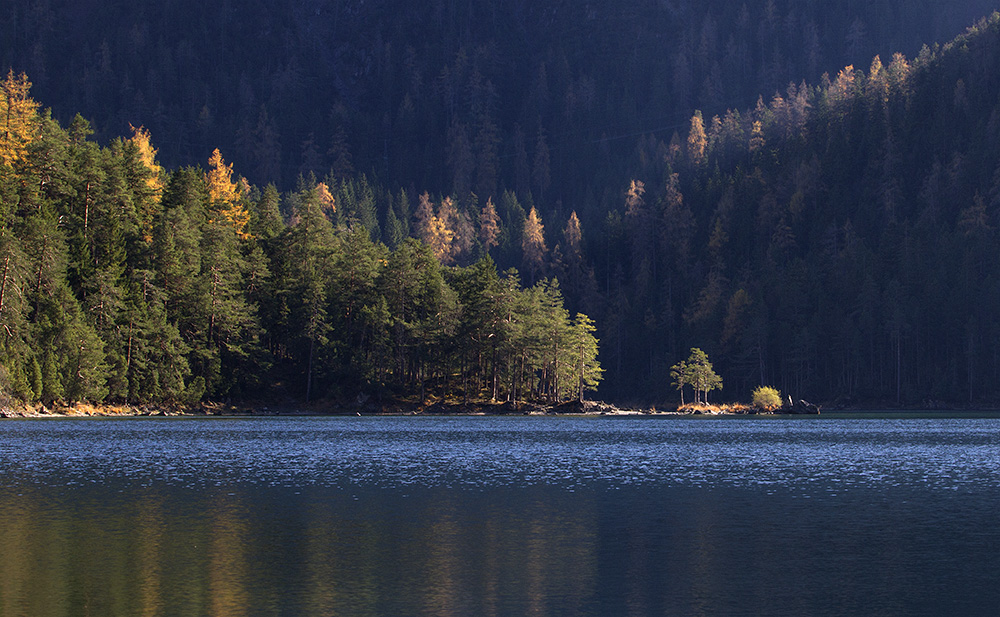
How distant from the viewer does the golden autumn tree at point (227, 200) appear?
487 feet

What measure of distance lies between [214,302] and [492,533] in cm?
10362

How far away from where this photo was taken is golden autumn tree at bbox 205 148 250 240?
487 feet

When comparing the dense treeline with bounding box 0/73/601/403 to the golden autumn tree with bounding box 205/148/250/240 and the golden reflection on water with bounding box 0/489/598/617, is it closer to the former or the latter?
the golden autumn tree with bounding box 205/148/250/240

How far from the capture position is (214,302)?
12725cm

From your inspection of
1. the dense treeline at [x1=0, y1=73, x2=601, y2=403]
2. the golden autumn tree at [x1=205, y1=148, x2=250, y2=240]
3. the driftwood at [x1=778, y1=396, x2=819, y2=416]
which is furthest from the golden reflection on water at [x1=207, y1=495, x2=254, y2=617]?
the golden autumn tree at [x1=205, y1=148, x2=250, y2=240]

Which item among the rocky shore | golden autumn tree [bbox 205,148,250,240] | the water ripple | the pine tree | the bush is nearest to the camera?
the water ripple

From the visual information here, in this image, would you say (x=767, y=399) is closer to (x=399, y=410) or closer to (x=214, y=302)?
(x=399, y=410)

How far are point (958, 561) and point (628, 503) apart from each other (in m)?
13.6

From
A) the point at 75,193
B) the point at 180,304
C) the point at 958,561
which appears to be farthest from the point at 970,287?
the point at 958,561

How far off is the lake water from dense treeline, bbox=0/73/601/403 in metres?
49.6

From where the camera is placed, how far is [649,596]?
22.2 m

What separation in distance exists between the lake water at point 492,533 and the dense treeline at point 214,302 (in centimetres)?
4962

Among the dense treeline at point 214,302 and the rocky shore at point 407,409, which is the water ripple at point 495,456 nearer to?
the dense treeline at point 214,302

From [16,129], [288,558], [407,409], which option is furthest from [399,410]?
[288,558]
